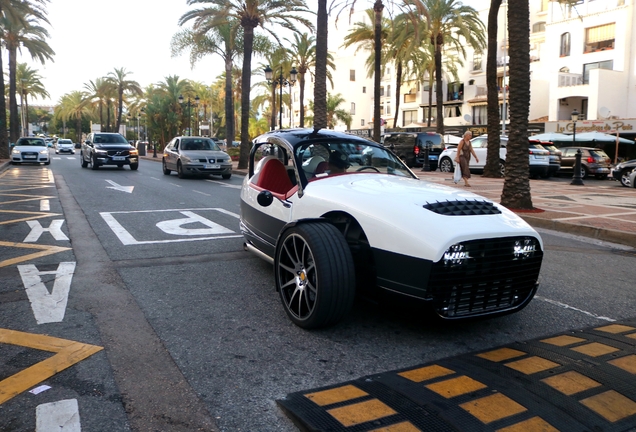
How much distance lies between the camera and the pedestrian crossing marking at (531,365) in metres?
3.50

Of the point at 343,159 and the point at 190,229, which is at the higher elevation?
A: the point at 343,159

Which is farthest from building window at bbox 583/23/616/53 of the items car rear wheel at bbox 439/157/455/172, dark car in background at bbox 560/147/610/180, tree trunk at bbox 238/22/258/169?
tree trunk at bbox 238/22/258/169

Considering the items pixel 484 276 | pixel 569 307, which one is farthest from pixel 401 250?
pixel 569 307

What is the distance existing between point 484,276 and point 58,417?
276cm

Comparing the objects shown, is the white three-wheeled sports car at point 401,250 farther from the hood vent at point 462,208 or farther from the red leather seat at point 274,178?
the red leather seat at point 274,178

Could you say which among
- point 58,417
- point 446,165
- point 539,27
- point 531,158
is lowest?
point 58,417

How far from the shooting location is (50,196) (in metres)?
13.7

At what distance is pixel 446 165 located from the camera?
2509 centimetres

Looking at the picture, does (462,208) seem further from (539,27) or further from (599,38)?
(539,27)

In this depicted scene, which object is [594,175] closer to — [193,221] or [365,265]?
[193,221]

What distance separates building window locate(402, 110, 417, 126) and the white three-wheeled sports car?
190ft

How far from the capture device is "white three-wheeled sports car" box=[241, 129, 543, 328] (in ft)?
12.3

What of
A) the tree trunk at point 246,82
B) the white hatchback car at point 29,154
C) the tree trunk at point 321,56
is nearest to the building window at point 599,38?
the tree trunk at point 246,82

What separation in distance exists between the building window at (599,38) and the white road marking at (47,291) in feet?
140
